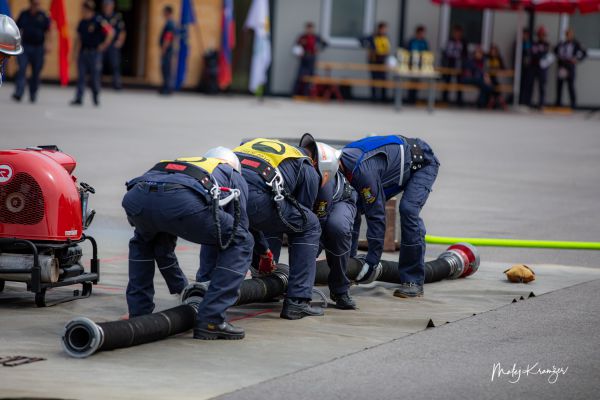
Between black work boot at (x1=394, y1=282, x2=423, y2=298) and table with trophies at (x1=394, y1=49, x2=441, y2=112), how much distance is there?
22.5 m

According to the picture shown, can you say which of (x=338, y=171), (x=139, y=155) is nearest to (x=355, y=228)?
(x=338, y=171)

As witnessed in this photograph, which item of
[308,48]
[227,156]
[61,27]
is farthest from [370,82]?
[227,156]

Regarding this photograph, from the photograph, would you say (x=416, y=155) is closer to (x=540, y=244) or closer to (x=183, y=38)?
(x=540, y=244)

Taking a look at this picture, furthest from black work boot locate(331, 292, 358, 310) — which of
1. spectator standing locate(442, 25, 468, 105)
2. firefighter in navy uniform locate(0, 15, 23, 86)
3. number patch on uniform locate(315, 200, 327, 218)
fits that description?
spectator standing locate(442, 25, 468, 105)

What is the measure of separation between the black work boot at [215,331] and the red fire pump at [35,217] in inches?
51.6

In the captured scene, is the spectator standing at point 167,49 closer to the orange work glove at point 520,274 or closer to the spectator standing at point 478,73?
the spectator standing at point 478,73

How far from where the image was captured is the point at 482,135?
81.9 feet

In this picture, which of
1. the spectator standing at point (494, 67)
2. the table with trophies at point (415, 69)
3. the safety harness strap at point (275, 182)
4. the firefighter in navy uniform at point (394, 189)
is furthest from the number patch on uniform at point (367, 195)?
the spectator standing at point (494, 67)

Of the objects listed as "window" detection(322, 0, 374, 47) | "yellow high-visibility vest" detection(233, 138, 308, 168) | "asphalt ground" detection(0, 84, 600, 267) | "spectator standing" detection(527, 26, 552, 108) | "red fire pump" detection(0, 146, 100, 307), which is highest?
"window" detection(322, 0, 374, 47)

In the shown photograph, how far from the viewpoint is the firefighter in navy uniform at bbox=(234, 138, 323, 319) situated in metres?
7.86

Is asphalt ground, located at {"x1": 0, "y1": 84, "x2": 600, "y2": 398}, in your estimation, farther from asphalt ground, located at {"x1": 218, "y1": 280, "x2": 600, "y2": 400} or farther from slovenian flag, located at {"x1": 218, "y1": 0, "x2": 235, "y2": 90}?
slovenian flag, located at {"x1": 218, "y1": 0, "x2": 235, "y2": 90}

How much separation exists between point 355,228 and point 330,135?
12971mm

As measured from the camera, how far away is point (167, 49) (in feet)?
108

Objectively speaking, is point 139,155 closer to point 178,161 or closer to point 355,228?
point 355,228
